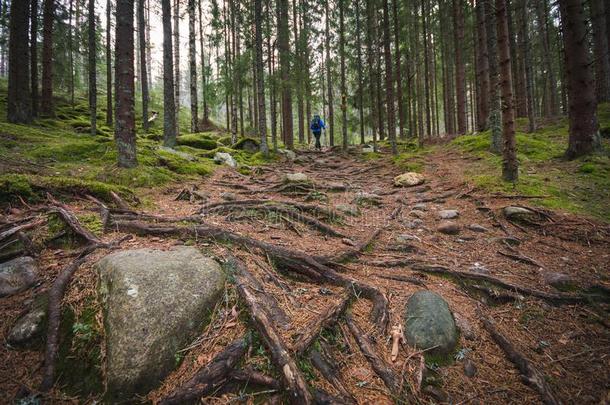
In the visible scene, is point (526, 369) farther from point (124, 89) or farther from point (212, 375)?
point (124, 89)

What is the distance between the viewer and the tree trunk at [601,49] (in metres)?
14.4

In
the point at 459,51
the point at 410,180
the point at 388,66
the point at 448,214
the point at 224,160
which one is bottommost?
the point at 448,214

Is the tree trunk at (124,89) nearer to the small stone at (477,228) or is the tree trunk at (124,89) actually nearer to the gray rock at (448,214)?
the gray rock at (448,214)

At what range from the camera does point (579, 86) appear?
25.6 feet

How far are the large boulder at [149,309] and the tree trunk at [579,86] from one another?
10100mm

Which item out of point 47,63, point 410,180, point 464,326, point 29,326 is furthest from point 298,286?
point 47,63

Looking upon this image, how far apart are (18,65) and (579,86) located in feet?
63.2

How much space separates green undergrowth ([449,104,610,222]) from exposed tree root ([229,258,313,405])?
19.6ft

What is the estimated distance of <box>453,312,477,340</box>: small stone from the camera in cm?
268

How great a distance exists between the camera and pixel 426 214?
20.4ft

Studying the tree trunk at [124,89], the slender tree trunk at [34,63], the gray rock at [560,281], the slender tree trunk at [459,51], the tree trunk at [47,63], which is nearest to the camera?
the gray rock at [560,281]

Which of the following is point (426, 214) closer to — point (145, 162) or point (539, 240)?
→ point (539, 240)

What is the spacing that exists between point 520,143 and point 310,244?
10332 mm

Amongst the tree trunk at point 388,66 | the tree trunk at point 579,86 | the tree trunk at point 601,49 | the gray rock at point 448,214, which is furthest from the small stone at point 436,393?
the tree trunk at point 601,49
